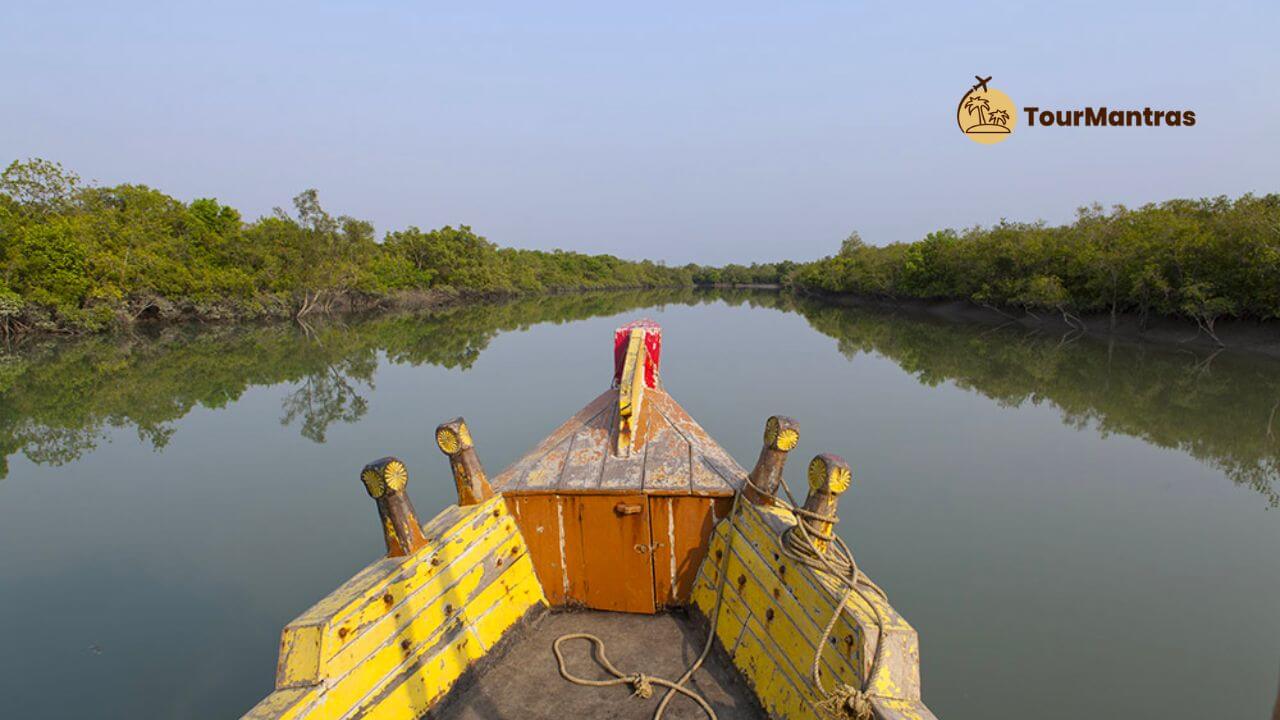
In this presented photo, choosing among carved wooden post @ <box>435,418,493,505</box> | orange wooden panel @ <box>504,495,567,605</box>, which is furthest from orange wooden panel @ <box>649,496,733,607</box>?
carved wooden post @ <box>435,418,493,505</box>

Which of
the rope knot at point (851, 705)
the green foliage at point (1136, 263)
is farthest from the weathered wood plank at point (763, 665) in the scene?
the green foliage at point (1136, 263)

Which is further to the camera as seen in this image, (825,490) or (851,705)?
(825,490)

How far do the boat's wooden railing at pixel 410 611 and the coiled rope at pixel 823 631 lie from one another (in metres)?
0.59

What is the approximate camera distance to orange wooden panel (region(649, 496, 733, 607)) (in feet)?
12.5

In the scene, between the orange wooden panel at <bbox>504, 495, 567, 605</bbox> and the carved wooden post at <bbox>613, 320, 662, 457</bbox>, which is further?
the carved wooden post at <bbox>613, 320, 662, 457</bbox>

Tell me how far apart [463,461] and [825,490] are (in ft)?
7.36

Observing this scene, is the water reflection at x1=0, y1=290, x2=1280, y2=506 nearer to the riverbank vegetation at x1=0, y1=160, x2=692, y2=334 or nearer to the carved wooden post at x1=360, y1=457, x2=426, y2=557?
the riverbank vegetation at x1=0, y1=160, x2=692, y2=334

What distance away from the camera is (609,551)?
392cm

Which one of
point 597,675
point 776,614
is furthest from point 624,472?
point 776,614

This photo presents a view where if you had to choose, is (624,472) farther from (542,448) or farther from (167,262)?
(167,262)

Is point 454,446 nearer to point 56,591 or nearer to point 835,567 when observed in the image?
point 835,567

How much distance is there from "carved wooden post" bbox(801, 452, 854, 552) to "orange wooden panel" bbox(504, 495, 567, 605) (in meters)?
1.85

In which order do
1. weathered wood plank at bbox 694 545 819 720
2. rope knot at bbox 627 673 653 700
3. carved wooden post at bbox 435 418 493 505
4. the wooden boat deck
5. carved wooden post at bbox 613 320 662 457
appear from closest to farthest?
weathered wood plank at bbox 694 545 819 720 → the wooden boat deck → rope knot at bbox 627 673 653 700 → carved wooden post at bbox 435 418 493 505 → carved wooden post at bbox 613 320 662 457

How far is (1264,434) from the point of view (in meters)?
12.0
